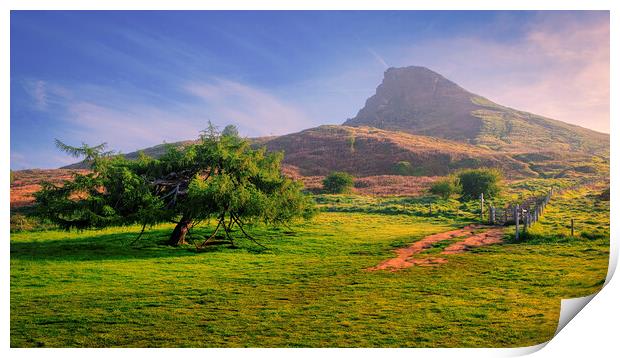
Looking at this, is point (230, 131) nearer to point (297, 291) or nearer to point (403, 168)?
point (297, 291)

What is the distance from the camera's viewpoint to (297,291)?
6.75 meters

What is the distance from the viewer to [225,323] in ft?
18.7

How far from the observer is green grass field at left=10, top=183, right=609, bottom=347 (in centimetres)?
560

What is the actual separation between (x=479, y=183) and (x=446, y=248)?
5827 millimetres

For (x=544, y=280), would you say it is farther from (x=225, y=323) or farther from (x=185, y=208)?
(x=185, y=208)

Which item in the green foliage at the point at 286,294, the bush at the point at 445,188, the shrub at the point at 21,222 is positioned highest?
the bush at the point at 445,188

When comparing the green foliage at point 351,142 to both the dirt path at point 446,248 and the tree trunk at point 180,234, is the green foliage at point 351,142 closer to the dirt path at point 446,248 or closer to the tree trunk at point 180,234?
the dirt path at point 446,248

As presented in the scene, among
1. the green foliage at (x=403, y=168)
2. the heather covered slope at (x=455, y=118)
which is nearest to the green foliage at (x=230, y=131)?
the green foliage at (x=403, y=168)

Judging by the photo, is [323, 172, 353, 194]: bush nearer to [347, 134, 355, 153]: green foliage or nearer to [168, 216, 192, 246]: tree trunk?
[347, 134, 355, 153]: green foliage

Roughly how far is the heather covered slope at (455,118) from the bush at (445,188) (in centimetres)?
798

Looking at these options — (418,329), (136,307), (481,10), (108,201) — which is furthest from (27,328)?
(481,10)

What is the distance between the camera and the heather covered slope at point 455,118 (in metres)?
25.5

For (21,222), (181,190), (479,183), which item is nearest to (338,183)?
(181,190)

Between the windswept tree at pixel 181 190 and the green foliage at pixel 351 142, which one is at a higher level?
the green foliage at pixel 351 142
